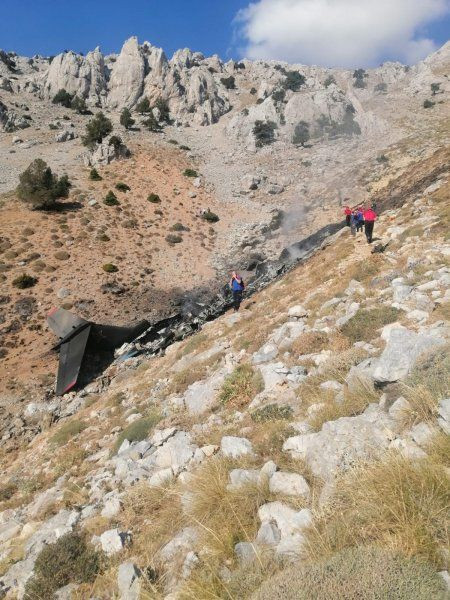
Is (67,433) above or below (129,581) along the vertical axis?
below

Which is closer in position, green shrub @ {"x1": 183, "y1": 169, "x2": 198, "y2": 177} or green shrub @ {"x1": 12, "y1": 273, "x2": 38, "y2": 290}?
green shrub @ {"x1": 12, "y1": 273, "x2": 38, "y2": 290}

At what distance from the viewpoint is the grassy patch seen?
8578 mm

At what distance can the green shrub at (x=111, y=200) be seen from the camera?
42094 millimetres

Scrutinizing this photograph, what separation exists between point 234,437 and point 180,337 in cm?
1682

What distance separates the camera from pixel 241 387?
906cm

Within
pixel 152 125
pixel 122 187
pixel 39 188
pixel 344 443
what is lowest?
pixel 344 443

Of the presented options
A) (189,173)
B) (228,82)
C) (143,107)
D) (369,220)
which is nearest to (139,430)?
(369,220)

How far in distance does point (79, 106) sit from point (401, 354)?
283 feet

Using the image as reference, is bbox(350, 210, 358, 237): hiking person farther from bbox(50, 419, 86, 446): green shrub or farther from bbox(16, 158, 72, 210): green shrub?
bbox(16, 158, 72, 210): green shrub

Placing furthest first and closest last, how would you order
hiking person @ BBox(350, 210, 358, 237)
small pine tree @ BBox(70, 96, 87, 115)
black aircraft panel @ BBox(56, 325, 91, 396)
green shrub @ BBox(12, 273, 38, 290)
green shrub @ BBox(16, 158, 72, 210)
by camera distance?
small pine tree @ BBox(70, 96, 87, 115), green shrub @ BBox(16, 158, 72, 210), green shrub @ BBox(12, 273, 38, 290), hiking person @ BBox(350, 210, 358, 237), black aircraft panel @ BBox(56, 325, 91, 396)

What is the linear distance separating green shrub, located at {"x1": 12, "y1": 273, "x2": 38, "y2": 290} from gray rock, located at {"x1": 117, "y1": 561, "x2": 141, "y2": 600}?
2924cm

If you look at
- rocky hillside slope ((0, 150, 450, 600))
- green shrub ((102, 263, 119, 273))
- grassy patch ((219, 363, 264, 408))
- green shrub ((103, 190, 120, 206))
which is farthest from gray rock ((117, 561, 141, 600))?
green shrub ((103, 190, 120, 206))

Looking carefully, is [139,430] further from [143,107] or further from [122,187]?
[143,107]

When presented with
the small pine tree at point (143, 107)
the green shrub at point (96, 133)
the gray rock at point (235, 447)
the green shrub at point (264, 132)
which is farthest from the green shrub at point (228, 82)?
the gray rock at point (235, 447)
